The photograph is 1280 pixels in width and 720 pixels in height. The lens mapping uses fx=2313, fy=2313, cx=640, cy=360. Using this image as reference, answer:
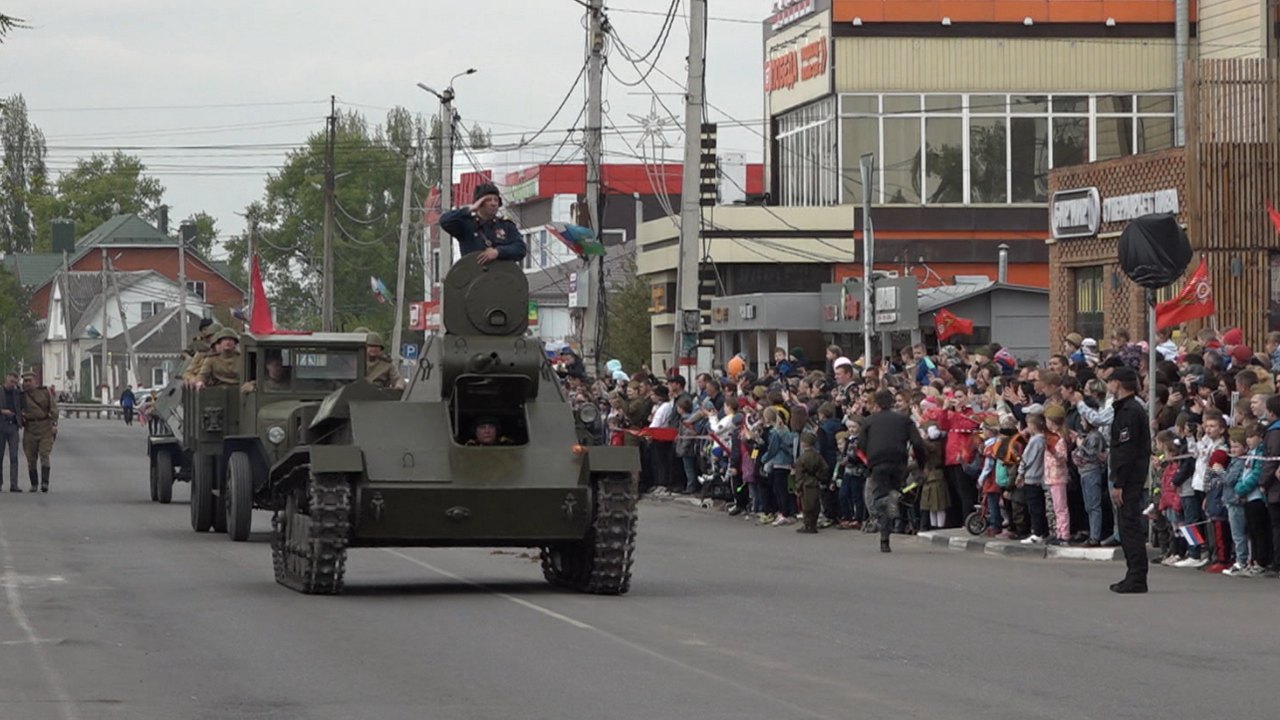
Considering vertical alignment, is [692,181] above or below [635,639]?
above

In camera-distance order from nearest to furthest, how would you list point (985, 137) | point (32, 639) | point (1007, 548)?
point (32, 639) < point (1007, 548) < point (985, 137)

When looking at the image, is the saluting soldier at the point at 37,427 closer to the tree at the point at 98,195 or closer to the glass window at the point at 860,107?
the glass window at the point at 860,107

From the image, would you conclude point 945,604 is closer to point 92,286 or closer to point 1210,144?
point 1210,144

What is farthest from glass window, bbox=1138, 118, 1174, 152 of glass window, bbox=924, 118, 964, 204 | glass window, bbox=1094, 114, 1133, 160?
glass window, bbox=924, 118, 964, 204

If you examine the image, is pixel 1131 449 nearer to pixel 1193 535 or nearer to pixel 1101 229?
pixel 1193 535

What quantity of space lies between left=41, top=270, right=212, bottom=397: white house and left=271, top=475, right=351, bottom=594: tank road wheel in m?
112

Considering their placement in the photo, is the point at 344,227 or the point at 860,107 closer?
the point at 860,107

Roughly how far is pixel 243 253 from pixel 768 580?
117386 millimetres

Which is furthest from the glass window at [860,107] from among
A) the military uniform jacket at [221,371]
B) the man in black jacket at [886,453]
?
the man in black jacket at [886,453]

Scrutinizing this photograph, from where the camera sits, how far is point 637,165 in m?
98.9

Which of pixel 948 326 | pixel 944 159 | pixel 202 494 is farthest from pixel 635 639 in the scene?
pixel 944 159

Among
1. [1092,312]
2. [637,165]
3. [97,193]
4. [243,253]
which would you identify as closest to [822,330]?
[1092,312]

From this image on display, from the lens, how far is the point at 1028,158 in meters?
58.1

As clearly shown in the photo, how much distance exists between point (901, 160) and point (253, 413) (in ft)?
116
